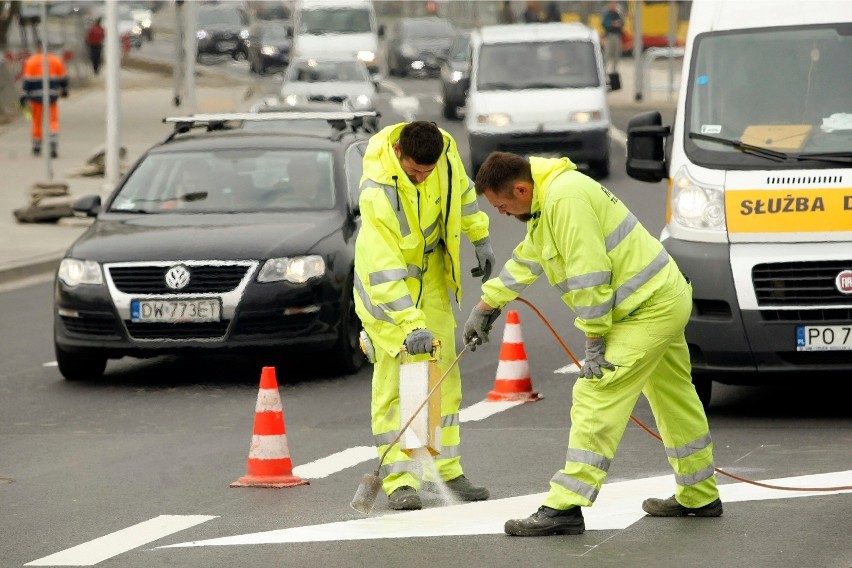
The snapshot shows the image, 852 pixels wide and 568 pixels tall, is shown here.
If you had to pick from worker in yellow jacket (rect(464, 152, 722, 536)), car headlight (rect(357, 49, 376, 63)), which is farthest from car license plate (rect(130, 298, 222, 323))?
car headlight (rect(357, 49, 376, 63))

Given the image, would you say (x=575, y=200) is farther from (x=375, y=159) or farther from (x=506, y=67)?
(x=506, y=67)

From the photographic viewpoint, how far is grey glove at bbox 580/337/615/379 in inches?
283

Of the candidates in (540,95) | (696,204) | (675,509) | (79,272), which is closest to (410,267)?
(675,509)

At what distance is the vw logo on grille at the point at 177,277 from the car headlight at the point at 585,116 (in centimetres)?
1392

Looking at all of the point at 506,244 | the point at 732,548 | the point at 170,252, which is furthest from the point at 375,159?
the point at 506,244

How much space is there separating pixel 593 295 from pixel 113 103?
17.7 metres

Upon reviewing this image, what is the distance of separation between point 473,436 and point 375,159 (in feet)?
7.83

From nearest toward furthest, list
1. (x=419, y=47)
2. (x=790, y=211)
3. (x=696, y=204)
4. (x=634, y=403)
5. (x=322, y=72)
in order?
(x=634, y=403) → (x=790, y=211) → (x=696, y=204) → (x=322, y=72) → (x=419, y=47)

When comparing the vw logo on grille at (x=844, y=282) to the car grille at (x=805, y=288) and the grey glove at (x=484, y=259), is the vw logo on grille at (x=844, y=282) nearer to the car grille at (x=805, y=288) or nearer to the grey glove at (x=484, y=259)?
→ the car grille at (x=805, y=288)

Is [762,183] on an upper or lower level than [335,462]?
upper

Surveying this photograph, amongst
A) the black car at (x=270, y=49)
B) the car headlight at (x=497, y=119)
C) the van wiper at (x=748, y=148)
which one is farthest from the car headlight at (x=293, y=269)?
the black car at (x=270, y=49)

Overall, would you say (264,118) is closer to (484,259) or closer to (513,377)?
(513,377)

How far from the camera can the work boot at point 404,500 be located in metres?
7.94

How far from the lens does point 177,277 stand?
455 inches
